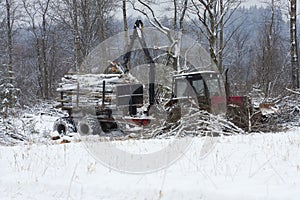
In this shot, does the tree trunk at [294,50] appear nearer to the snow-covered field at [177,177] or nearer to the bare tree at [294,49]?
the bare tree at [294,49]

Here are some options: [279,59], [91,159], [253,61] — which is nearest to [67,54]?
[253,61]

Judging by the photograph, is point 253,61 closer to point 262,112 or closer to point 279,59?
point 279,59

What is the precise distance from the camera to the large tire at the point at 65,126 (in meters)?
12.3

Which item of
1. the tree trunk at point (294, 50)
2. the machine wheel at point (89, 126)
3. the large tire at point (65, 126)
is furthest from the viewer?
the tree trunk at point (294, 50)

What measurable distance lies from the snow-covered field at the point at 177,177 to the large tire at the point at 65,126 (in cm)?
678

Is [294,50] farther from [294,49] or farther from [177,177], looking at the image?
[177,177]

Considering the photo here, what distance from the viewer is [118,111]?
476 inches

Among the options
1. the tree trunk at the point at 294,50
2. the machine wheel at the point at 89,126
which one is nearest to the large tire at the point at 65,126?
the machine wheel at the point at 89,126

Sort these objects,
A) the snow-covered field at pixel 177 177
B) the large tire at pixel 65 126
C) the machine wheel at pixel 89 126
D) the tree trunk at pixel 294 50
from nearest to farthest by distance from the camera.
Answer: the snow-covered field at pixel 177 177 → the machine wheel at pixel 89 126 → the large tire at pixel 65 126 → the tree trunk at pixel 294 50

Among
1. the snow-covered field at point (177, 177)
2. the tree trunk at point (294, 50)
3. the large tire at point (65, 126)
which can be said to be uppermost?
the tree trunk at point (294, 50)

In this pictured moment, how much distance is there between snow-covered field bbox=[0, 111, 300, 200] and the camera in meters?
3.48

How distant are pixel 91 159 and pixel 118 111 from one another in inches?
272

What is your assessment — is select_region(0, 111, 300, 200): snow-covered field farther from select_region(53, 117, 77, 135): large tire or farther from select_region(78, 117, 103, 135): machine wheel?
select_region(53, 117, 77, 135): large tire

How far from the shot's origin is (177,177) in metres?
4.01
